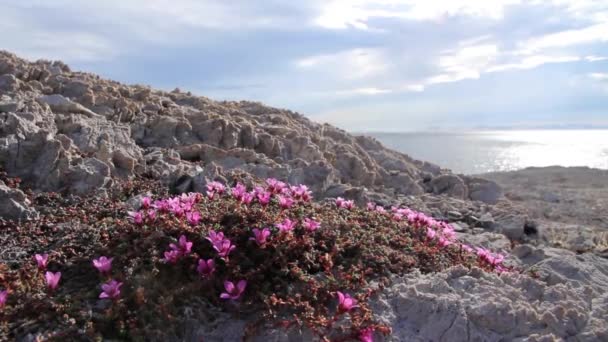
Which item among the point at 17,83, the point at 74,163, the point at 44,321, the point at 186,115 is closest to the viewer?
the point at 44,321

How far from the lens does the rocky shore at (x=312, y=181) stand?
4910mm

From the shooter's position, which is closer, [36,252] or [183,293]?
[183,293]

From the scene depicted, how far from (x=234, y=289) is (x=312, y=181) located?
5392mm

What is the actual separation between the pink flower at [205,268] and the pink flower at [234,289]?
0.80 feet

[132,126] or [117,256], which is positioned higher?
[132,126]

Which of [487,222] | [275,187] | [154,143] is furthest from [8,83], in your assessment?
[487,222]

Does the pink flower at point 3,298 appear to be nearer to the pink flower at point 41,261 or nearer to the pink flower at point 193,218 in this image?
the pink flower at point 41,261

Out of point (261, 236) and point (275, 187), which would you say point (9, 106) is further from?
point (261, 236)

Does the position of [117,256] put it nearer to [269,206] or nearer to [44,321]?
[44,321]

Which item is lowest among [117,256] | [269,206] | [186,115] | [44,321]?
[44,321]

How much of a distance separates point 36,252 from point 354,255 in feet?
11.3

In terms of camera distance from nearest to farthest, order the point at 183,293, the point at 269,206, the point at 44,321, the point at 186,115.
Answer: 1. the point at 44,321
2. the point at 183,293
3. the point at 269,206
4. the point at 186,115

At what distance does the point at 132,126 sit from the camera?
37.7 ft

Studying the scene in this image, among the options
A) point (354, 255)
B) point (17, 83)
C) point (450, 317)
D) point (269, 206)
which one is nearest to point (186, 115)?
point (17, 83)
